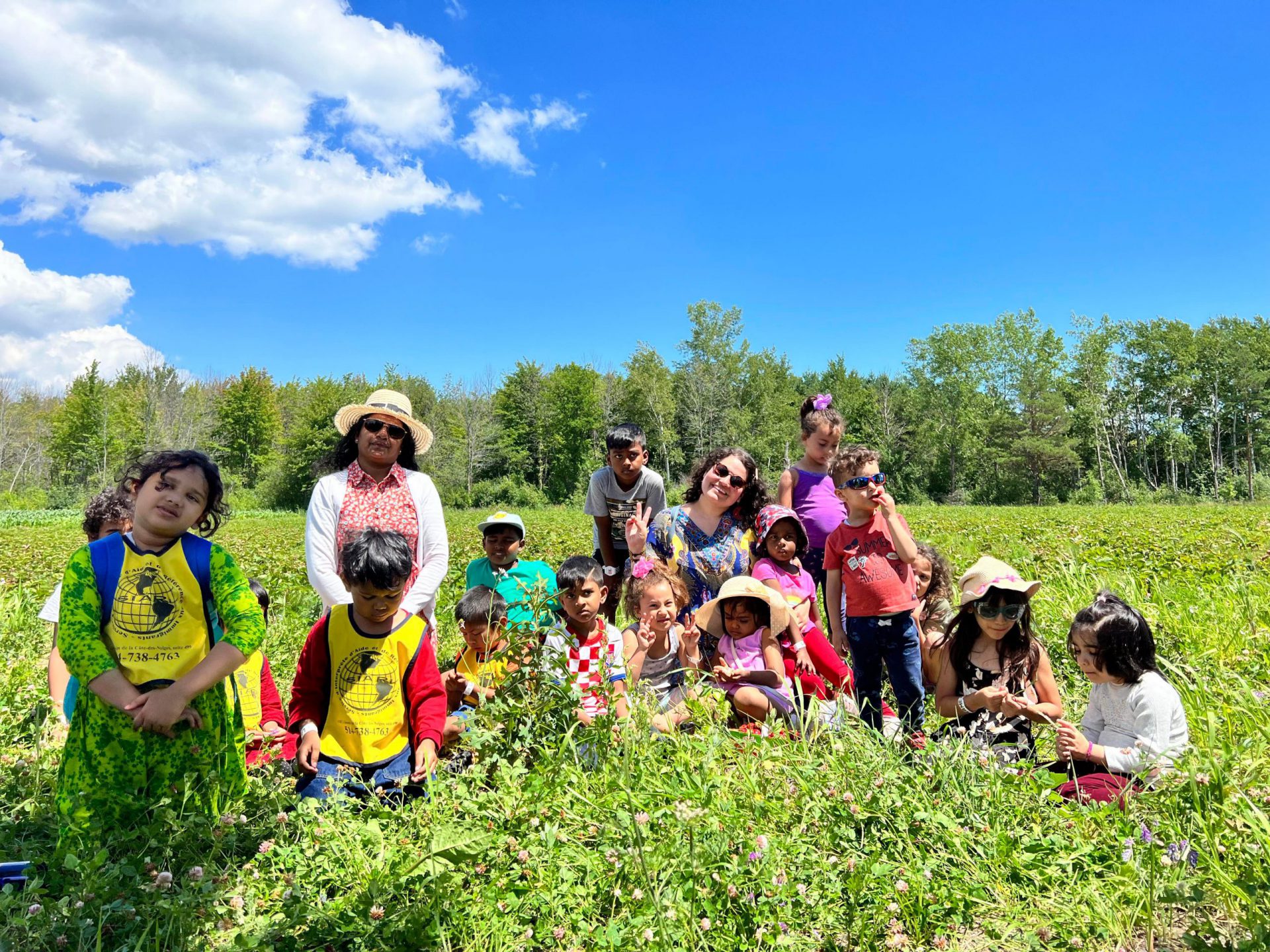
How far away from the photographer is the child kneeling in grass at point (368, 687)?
2.81m

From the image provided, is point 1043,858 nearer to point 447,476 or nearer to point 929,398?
point 447,476

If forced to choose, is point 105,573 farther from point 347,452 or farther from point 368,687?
point 347,452

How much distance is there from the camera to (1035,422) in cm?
4800

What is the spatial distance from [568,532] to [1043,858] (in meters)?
12.4

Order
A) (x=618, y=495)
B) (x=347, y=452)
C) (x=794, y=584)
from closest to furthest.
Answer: (x=347, y=452) → (x=794, y=584) → (x=618, y=495)

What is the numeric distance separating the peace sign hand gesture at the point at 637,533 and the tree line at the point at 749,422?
124ft

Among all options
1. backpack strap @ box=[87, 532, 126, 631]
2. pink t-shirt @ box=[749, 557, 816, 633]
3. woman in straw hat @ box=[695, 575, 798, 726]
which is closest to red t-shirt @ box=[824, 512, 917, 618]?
pink t-shirt @ box=[749, 557, 816, 633]

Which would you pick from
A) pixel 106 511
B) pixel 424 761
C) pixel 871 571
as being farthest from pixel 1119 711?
pixel 106 511

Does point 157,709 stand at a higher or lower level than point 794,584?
lower

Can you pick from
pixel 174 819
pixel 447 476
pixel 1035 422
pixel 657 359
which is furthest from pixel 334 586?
pixel 1035 422

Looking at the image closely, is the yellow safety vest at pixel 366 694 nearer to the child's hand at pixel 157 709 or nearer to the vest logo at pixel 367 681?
the vest logo at pixel 367 681

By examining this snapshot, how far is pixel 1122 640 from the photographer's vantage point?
2949mm

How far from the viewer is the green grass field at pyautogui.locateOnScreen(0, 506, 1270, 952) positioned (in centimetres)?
197

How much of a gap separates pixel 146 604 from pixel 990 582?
341 cm
